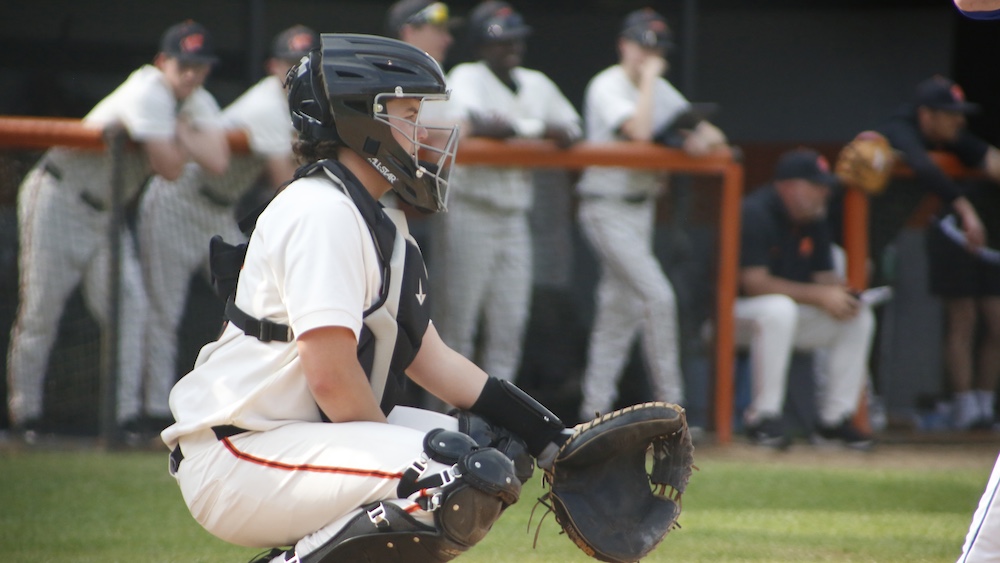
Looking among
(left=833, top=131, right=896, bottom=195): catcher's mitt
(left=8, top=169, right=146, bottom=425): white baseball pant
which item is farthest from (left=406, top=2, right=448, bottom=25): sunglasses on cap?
(left=833, top=131, right=896, bottom=195): catcher's mitt

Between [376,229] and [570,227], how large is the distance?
152 inches

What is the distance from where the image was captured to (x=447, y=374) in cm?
309

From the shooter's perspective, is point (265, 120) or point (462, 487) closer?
point (462, 487)

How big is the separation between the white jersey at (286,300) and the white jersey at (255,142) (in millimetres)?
3372

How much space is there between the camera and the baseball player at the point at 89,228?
5.86m

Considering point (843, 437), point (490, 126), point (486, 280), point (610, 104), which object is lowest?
point (843, 437)

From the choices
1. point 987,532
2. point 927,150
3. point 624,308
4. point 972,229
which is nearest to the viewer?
point 987,532

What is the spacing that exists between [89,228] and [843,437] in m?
4.12

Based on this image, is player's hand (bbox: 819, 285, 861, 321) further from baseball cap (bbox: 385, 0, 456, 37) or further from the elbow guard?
the elbow guard

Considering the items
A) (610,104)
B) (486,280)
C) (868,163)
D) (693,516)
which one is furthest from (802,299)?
(693,516)

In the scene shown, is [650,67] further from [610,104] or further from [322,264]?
[322,264]

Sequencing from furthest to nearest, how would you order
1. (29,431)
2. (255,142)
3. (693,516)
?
(255,142)
(29,431)
(693,516)

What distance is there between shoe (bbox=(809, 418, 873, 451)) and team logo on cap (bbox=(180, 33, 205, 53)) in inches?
154

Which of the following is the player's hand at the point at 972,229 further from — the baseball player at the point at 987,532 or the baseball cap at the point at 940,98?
the baseball player at the point at 987,532
